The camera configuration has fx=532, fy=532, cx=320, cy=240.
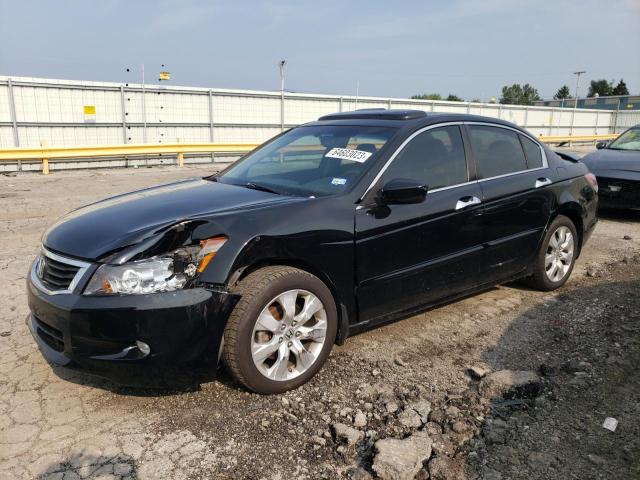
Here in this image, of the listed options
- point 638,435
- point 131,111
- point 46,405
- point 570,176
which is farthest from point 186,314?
point 131,111

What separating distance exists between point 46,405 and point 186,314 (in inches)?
41.8

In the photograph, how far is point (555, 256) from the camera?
→ 5027 millimetres

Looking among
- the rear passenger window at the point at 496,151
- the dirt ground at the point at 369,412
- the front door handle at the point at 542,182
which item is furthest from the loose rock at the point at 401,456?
the front door handle at the point at 542,182

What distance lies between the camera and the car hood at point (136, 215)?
2.91 metres

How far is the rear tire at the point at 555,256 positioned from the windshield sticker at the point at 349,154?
6.95 ft

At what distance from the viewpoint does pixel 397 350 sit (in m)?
3.78

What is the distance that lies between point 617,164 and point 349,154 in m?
6.48

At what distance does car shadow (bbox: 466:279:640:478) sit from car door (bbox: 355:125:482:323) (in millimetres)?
657

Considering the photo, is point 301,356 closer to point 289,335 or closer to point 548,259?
point 289,335

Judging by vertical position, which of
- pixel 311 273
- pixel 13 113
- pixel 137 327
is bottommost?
pixel 137 327

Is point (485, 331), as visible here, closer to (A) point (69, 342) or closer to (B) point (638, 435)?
(B) point (638, 435)

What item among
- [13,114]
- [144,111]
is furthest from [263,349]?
[144,111]

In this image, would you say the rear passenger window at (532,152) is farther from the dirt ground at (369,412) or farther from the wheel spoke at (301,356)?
the wheel spoke at (301,356)

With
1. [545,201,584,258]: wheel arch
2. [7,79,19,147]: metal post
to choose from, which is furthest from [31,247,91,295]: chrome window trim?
[7,79,19,147]: metal post
